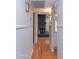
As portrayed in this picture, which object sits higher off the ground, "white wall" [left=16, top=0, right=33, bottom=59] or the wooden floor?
"white wall" [left=16, top=0, right=33, bottom=59]

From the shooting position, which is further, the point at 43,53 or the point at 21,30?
the point at 43,53

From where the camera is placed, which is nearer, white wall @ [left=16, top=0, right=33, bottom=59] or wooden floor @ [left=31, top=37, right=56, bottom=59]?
white wall @ [left=16, top=0, right=33, bottom=59]

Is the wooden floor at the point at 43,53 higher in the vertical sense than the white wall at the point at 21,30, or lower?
lower

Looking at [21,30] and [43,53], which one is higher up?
[21,30]
